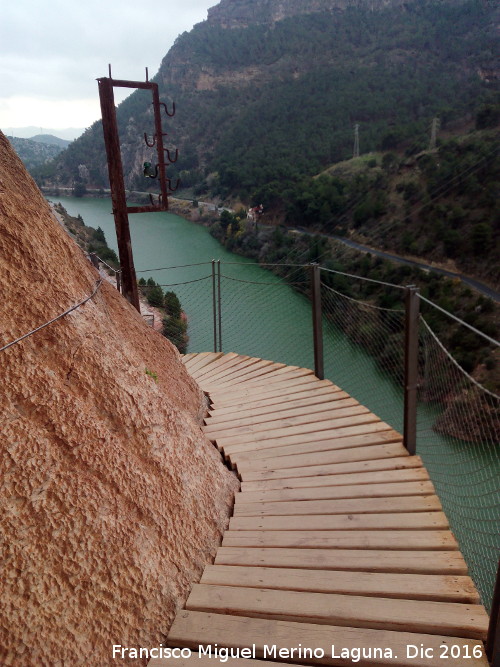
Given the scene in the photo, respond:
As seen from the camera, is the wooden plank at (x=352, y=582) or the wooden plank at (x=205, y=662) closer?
the wooden plank at (x=205, y=662)

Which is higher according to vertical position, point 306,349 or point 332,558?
point 332,558

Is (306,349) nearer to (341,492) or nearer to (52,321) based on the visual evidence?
(341,492)

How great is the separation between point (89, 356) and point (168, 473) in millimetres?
591

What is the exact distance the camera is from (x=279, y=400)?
11.4 feet

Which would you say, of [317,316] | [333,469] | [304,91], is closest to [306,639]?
[333,469]

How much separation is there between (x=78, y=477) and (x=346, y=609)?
3.31ft

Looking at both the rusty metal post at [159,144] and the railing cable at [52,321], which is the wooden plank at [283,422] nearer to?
the railing cable at [52,321]

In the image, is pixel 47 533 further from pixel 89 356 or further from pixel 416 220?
pixel 416 220

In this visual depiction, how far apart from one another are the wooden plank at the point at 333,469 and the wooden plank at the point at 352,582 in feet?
2.33

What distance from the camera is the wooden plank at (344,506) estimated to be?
219 cm

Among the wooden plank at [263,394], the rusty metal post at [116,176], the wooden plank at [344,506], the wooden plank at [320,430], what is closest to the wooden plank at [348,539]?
the wooden plank at [344,506]

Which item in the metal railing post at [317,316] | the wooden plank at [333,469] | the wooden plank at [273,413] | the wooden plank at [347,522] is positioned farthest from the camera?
the metal railing post at [317,316]

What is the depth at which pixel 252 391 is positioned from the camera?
12.3 feet

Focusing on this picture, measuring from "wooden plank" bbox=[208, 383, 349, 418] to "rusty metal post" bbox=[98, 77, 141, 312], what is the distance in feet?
3.94
